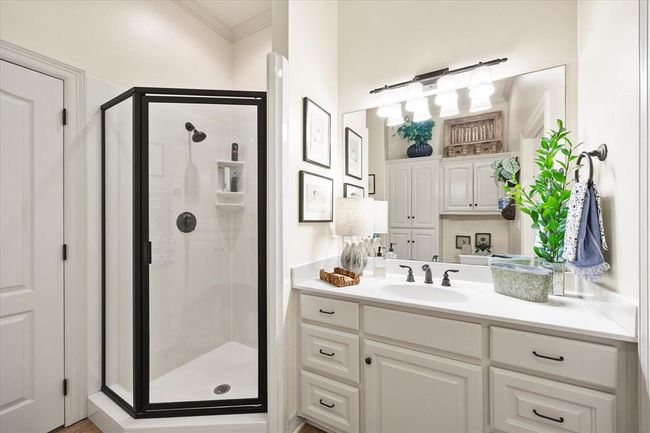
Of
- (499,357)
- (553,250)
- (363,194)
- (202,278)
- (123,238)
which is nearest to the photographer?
(499,357)

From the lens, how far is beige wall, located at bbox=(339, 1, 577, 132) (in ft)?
4.97

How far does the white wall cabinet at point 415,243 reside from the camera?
1864mm

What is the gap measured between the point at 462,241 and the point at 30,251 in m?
2.49

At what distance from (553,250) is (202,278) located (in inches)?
89.8

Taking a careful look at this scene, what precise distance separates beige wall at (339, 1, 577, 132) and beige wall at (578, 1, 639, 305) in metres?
0.14

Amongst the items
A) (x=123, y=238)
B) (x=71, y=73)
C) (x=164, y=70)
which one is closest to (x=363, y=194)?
(x=123, y=238)

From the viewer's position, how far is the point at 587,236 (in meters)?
1.19

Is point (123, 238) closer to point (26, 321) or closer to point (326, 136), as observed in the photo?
point (26, 321)

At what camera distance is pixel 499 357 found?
1.16 m

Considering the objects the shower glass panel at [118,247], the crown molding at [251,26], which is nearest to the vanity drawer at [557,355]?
the shower glass panel at [118,247]

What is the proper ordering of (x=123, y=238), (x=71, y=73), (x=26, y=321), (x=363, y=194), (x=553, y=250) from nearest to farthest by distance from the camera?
(x=553, y=250), (x=26, y=321), (x=71, y=73), (x=123, y=238), (x=363, y=194)

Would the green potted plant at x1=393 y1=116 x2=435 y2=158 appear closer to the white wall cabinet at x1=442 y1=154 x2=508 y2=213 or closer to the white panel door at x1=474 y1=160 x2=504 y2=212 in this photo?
the white wall cabinet at x1=442 y1=154 x2=508 y2=213

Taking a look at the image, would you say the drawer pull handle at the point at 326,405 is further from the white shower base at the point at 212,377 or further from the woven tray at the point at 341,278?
the woven tray at the point at 341,278

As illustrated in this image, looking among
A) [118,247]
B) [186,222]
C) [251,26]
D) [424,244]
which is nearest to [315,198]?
[424,244]
